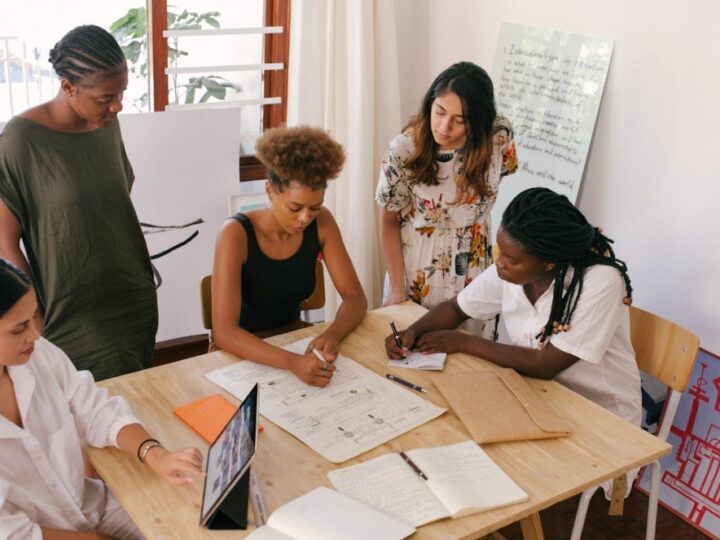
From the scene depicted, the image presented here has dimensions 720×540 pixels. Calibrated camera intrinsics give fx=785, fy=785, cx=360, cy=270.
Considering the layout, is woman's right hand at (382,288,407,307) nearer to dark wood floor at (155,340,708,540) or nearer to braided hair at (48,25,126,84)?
dark wood floor at (155,340,708,540)

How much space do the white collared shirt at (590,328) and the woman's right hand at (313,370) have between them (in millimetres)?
528

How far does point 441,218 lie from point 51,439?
140cm

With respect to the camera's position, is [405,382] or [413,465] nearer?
[413,465]

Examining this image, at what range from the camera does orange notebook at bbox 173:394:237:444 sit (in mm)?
1646

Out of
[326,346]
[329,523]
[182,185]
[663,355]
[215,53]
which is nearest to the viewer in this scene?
[329,523]

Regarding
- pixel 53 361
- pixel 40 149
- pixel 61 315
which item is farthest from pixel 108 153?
pixel 53 361

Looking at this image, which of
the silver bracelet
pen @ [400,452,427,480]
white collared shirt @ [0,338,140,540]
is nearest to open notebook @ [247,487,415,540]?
pen @ [400,452,427,480]

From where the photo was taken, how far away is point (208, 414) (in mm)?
1702

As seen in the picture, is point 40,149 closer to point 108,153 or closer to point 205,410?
point 108,153

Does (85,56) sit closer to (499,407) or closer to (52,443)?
(52,443)

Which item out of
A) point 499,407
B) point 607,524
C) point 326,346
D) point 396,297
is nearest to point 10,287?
point 326,346

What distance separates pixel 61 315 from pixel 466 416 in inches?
44.1

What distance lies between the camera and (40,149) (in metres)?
1.92

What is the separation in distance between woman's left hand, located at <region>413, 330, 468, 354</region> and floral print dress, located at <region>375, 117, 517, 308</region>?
526mm
